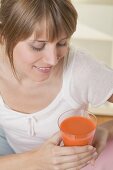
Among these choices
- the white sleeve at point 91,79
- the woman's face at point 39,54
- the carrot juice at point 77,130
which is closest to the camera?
the carrot juice at point 77,130

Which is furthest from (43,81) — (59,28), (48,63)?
(59,28)

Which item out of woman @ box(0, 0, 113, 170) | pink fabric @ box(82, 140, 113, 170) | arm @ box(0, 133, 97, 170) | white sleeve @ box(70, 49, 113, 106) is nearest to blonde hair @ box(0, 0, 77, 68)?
woman @ box(0, 0, 113, 170)

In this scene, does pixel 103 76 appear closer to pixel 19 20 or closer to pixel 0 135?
pixel 19 20

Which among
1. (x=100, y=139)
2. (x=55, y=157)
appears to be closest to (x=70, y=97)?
(x=100, y=139)

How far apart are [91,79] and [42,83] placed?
22 cm

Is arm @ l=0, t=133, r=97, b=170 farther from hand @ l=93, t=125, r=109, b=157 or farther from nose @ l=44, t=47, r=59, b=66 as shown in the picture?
nose @ l=44, t=47, r=59, b=66

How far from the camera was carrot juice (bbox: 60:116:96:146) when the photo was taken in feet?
3.45

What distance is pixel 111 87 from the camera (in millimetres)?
1364

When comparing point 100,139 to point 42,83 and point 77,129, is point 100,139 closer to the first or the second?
point 77,129

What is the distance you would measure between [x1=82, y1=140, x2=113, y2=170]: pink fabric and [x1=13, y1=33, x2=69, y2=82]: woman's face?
386 millimetres

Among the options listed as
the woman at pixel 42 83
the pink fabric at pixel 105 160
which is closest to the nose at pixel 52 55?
the woman at pixel 42 83

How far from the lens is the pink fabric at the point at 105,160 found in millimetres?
1367

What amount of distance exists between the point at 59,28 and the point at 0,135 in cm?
74

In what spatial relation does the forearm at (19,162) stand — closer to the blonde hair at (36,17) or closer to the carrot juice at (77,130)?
the carrot juice at (77,130)
